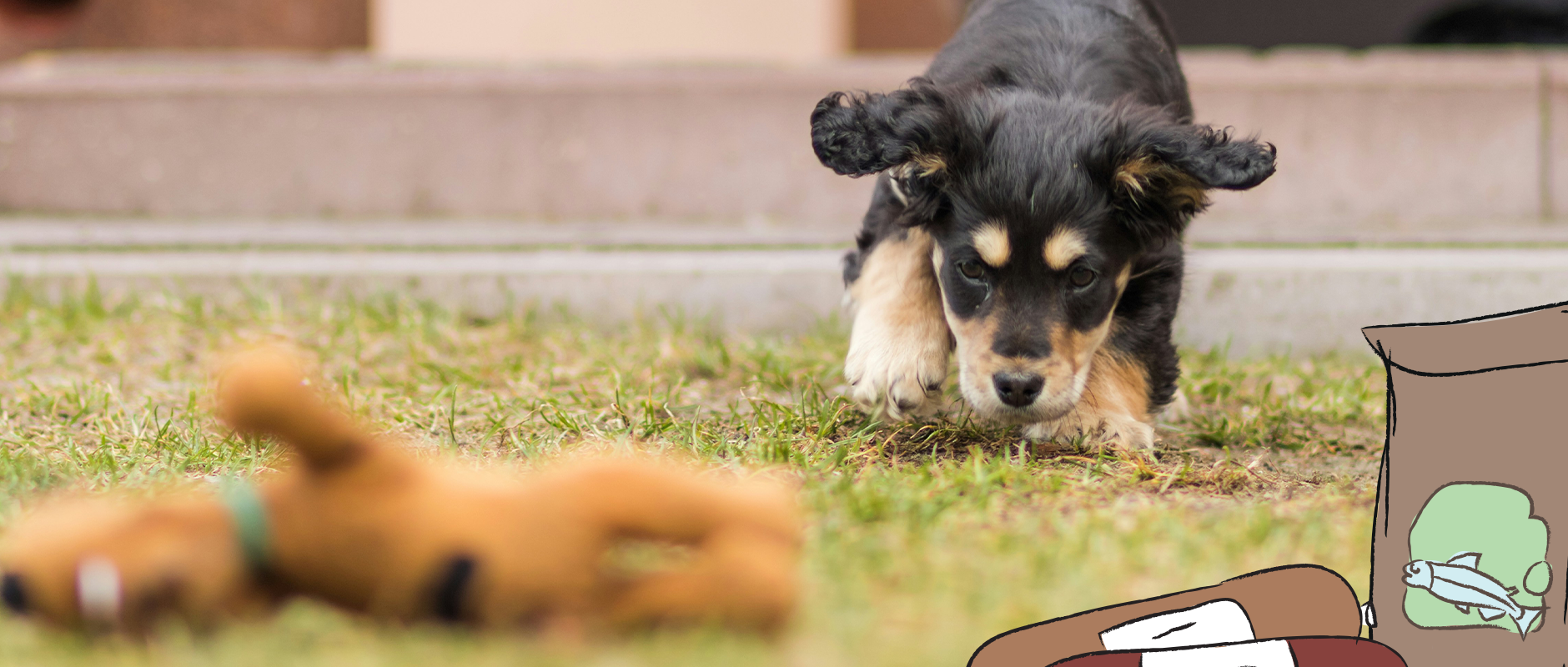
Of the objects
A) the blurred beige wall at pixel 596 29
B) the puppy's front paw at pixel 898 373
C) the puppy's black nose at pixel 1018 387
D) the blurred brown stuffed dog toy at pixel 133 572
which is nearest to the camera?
the blurred brown stuffed dog toy at pixel 133 572

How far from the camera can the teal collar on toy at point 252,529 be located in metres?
1.22

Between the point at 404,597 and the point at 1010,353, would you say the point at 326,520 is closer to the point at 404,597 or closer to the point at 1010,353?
the point at 404,597

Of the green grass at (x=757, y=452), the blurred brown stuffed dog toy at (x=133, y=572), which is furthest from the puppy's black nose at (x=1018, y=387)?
the blurred brown stuffed dog toy at (x=133, y=572)

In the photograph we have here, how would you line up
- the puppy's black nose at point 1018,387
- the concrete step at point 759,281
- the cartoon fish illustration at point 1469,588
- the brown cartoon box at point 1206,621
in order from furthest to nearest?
the concrete step at point 759,281 < the puppy's black nose at point 1018,387 < the cartoon fish illustration at point 1469,588 < the brown cartoon box at point 1206,621

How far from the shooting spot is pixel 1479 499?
5.24 feet

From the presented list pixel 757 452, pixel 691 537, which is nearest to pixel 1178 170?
pixel 757 452

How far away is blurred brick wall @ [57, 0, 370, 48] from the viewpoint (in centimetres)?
720

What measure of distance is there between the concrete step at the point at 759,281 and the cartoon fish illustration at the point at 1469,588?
254 cm

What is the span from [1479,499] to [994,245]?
104 cm

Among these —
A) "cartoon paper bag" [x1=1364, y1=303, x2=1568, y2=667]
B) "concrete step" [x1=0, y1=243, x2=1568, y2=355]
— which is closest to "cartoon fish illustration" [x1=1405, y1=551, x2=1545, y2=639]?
"cartoon paper bag" [x1=1364, y1=303, x2=1568, y2=667]

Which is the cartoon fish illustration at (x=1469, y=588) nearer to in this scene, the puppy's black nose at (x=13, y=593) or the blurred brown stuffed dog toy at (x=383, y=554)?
the blurred brown stuffed dog toy at (x=383, y=554)

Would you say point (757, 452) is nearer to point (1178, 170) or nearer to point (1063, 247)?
point (1063, 247)

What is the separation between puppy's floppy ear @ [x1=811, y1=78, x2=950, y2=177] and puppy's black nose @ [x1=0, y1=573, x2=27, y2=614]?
1648mm

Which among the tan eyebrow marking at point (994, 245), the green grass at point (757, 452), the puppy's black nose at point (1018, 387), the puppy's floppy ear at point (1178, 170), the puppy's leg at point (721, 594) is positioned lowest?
the green grass at point (757, 452)
